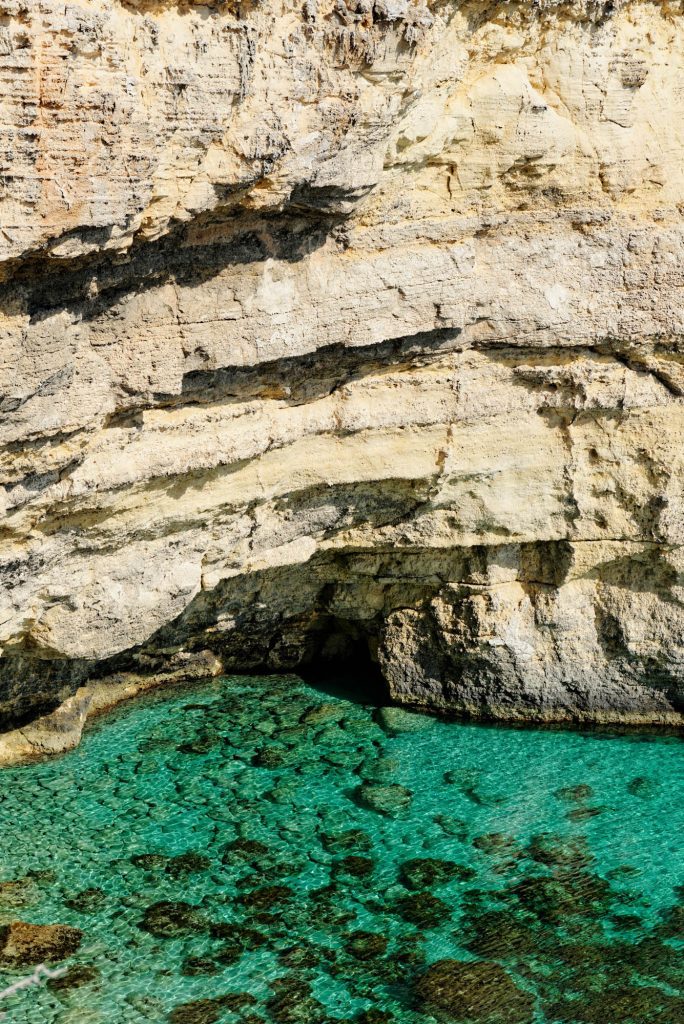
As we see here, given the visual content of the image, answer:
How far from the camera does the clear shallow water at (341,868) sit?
9625 millimetres

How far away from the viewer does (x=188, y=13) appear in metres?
8.26

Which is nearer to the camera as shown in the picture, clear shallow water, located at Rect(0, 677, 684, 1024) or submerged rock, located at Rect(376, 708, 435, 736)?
clear shallow water, located at Rect(0, 677, 684, 1024)

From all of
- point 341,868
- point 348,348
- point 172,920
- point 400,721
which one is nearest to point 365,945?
point 341,868

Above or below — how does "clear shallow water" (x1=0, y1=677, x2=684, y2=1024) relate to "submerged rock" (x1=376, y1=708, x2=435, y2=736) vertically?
below

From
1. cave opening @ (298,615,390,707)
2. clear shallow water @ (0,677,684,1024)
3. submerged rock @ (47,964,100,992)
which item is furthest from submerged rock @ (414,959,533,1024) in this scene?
cave opening @ (298,615,390,707)

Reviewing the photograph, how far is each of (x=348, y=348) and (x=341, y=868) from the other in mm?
4788

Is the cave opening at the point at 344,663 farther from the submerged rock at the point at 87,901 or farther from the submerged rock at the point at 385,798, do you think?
the submerged rock at the point at 87,901

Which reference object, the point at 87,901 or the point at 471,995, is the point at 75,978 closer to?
the point at 87,901

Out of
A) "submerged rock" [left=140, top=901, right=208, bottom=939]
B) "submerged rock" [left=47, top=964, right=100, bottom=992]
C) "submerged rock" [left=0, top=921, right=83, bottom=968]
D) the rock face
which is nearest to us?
the rock face

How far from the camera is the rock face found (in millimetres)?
→ 8406

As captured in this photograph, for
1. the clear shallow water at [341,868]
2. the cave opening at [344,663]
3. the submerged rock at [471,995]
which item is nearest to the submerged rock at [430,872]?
the clear shallow water at [341,868]

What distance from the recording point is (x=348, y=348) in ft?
35.5

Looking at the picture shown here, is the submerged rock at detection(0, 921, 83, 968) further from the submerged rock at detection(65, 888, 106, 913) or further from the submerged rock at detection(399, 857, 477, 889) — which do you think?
the submerged rock at detection(399, 857, 477, 889)

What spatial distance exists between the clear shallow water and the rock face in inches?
33.3
